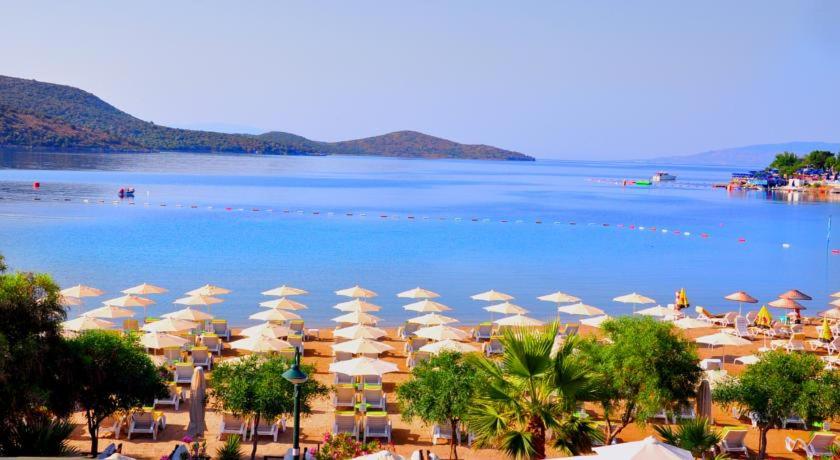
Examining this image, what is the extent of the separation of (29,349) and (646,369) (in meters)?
8.36

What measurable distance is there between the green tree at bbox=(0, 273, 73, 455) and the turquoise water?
1334cm

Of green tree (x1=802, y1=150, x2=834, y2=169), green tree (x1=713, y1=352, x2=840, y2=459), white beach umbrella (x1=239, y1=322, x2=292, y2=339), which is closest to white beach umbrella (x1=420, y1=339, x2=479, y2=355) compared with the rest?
white beach umbrella (x1=239, y1=322, x2=292, y2=339)

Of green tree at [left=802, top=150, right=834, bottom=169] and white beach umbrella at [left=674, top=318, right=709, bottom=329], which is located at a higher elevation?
green tree at [left=802, top=150, right=834, bottom=169]

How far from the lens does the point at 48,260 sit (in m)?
35.7

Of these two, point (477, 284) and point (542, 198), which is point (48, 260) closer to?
point (477, 284)

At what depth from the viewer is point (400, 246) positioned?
46719mm

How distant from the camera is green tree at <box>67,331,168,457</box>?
38.7 feet

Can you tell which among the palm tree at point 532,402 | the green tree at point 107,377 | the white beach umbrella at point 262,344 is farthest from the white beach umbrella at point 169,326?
the palm tree at point 532,402

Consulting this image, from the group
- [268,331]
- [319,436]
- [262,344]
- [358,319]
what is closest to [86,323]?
[268,331]

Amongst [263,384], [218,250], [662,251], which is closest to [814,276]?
[662,251]

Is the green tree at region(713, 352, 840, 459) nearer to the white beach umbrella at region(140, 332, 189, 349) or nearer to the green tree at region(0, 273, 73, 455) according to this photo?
the green tree at region(0, 273, 73, 455)

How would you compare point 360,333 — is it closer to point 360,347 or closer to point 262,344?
point 360,347

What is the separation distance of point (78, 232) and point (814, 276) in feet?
124

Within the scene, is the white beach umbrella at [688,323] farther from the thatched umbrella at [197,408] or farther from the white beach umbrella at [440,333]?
the thatched umbrella at [197,408]
